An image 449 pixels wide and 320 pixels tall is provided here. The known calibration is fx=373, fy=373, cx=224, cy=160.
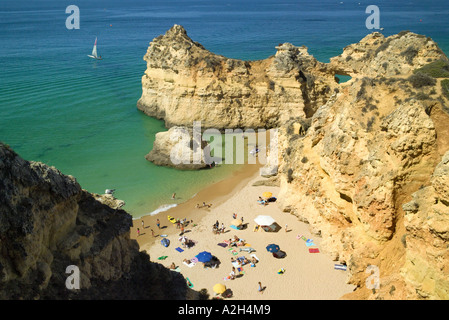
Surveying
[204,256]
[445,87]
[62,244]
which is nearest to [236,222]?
[204,256]

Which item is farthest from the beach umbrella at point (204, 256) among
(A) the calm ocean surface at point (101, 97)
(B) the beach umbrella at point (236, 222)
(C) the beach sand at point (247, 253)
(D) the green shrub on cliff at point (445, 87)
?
(D) the green shrub on cliff at point (445, 87)

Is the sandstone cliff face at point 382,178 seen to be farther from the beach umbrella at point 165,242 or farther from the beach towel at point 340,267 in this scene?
the beach umbrella at point 165,242

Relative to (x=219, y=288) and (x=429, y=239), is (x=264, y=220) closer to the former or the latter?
(x=219, y=288)

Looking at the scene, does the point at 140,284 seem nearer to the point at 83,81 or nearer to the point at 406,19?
the point at 83,81

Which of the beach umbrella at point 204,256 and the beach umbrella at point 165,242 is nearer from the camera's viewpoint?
the beach umbrella at point 204,256

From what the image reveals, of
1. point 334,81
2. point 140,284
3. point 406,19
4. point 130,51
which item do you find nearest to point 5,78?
point 130,51
